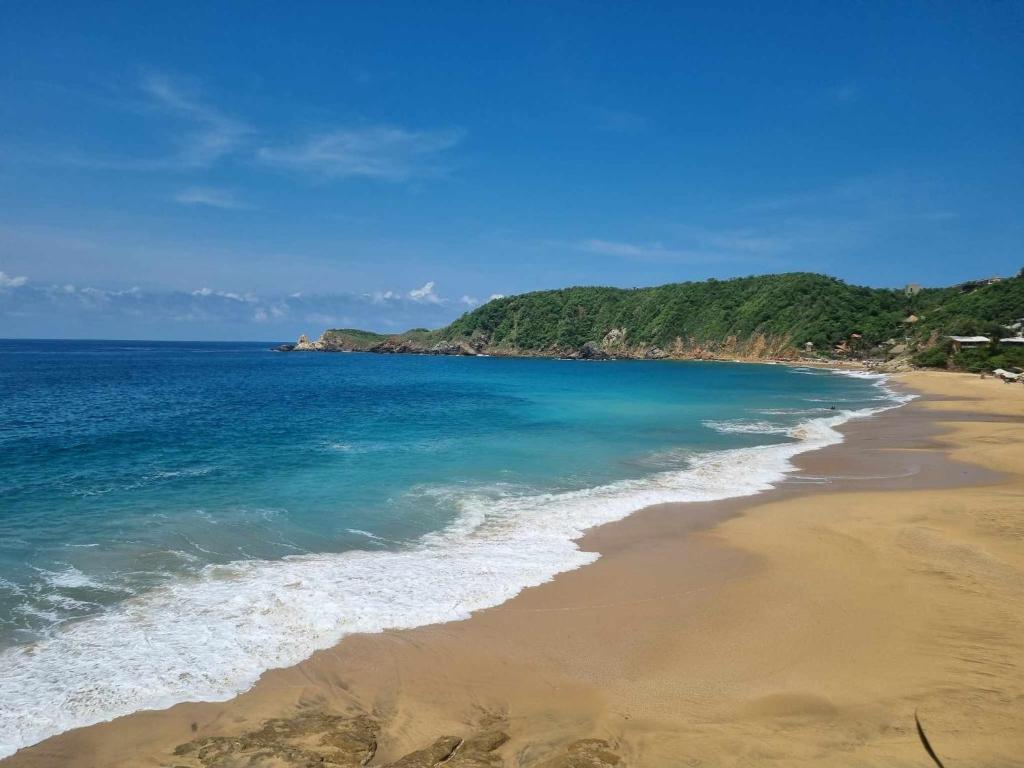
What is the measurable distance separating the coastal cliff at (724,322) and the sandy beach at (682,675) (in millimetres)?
70649

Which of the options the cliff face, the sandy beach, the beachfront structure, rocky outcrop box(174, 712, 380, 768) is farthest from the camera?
the cliff face

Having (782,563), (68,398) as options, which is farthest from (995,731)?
(68,398)

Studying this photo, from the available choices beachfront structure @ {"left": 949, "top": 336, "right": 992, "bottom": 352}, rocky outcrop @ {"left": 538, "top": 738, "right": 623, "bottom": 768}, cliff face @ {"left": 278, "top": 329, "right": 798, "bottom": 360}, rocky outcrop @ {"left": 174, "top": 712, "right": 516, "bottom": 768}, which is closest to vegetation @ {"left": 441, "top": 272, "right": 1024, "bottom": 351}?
cliff face @ {"left": 278, "top": 329, "right": 798, "bottom": 360}

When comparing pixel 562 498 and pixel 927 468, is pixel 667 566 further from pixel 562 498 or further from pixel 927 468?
pixel 927 468

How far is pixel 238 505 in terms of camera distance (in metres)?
13.5

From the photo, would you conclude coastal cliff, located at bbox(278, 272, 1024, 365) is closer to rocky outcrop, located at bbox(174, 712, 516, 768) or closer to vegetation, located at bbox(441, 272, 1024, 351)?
vegetation, located at bbox(441, 272, 1024, 351)

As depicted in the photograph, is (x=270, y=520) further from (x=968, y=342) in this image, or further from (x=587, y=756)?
(x=968, y=342)

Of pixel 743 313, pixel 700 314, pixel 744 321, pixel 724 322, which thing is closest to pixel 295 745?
pixel 744 321

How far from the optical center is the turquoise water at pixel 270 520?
6.95 m

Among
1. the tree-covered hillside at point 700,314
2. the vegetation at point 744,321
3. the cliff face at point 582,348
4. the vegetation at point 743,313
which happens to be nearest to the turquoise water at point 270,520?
the vegetation at point 744,321

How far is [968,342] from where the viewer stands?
207 feet

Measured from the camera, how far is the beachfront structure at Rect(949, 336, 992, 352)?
6184 cm

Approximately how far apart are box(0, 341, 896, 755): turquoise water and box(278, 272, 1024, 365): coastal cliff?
64.3 metres

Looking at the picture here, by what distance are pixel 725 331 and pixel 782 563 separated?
12497cm
